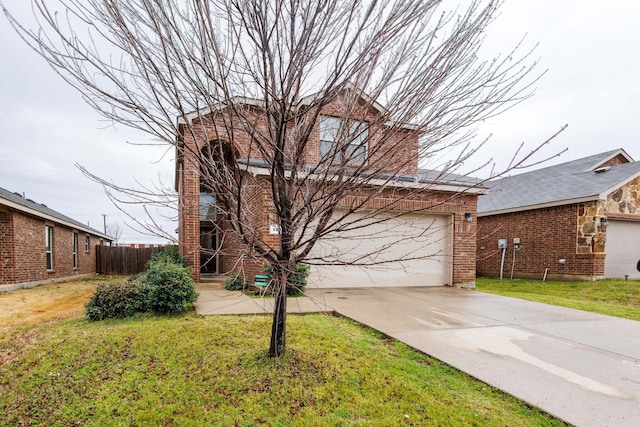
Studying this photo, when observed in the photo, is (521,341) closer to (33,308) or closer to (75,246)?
(33,308)

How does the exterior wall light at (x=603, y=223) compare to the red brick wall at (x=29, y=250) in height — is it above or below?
above

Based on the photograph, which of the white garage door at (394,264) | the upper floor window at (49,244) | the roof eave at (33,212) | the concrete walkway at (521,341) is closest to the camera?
the concrete walkway at (521,341)

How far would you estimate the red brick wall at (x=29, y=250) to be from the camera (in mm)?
9445

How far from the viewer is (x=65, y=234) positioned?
548 inches

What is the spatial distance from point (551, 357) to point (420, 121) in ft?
11.2

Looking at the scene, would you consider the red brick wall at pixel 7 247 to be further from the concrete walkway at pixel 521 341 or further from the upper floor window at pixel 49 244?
the concrete walkway at pixel 521 341

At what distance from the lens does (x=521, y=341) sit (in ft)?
13.9

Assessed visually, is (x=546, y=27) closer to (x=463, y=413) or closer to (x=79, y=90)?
(x=463, y=413)

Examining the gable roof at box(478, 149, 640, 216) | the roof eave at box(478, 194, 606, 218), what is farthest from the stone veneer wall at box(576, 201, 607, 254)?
the gable roof at box(478, 149, 640, 216)

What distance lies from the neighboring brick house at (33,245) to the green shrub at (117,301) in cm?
686

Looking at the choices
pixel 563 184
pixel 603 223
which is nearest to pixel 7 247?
pixel 603 223

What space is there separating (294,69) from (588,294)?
37.0 ft

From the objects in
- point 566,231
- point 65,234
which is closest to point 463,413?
point 566,231

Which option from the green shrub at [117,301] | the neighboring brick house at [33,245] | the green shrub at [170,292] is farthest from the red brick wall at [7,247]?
the green shrub at [170,292]
